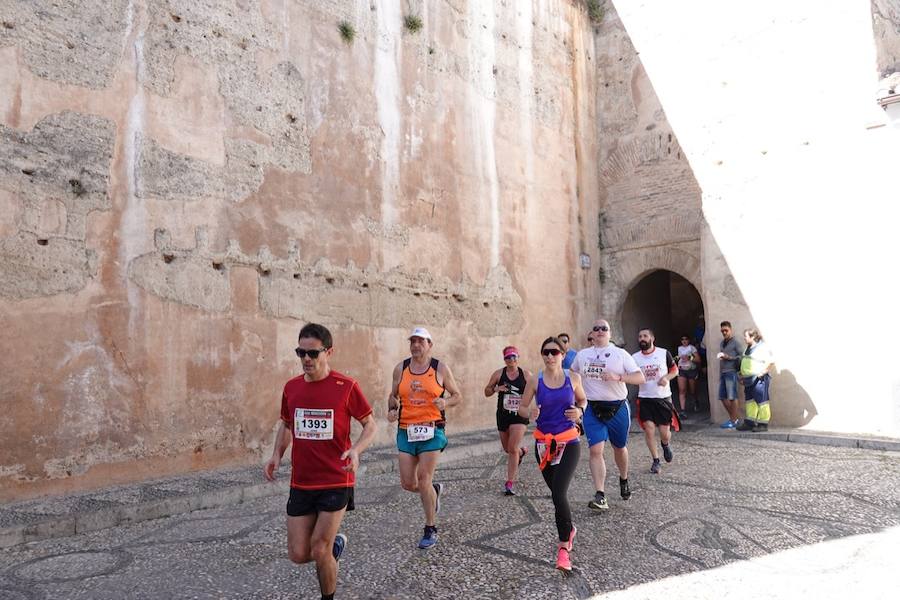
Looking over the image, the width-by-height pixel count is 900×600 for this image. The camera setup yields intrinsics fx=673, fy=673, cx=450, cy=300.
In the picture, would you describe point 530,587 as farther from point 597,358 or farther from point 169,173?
point 169,173

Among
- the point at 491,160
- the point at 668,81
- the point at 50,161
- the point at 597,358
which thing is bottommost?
the point at 597,358

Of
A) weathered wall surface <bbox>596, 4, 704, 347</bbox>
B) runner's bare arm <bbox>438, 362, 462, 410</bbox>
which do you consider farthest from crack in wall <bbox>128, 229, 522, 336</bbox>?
runner's bare arm <bbox>438, 362, 462, 410</bbox>

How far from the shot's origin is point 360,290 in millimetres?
9555

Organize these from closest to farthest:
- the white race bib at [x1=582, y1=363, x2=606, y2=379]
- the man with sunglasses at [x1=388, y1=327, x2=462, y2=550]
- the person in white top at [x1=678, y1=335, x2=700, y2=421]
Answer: the man with sunglasses at [x1=388, y1=327, x2=462, y2=550], the white race bib at [x1=582, y1=363, x2=606, y2=379], the person in white top at [x1=678, y1=335, x2=700, y2=421]

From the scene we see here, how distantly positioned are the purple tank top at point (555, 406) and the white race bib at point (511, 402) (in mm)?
1822

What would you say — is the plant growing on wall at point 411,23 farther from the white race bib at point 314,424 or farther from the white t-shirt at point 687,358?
the white race bib at point 314,424

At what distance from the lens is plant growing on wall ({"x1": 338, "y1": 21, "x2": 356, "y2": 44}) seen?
381 inches

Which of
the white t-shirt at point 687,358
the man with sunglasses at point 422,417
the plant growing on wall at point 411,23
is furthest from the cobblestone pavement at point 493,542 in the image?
the plant growing on wall at point 411,23

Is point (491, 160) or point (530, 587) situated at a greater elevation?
point (491, 160)

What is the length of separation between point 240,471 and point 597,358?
429cm

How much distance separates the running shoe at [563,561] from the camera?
3.97 m

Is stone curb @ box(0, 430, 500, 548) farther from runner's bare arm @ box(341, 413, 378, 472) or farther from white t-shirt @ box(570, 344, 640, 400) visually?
runner's bare arm @ box(341, 413, 378, 472)

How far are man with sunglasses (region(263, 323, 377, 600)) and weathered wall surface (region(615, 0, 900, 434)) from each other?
936 centimetres

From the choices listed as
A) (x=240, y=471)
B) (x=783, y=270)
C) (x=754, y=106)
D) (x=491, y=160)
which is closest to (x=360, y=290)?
(x=240, y=471)
